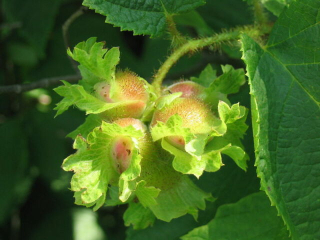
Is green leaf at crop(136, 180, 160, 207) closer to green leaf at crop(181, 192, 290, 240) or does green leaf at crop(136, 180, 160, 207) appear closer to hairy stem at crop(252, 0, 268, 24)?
green leaf at crop(181, 192, 290, 240)

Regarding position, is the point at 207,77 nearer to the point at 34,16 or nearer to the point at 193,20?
the point at 193,20

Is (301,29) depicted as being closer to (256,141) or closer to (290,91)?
(290,91)

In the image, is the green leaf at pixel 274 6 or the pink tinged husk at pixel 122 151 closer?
the pink tinged husk at pixel 122 151

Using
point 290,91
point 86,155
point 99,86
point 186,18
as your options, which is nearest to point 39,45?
point 186,18

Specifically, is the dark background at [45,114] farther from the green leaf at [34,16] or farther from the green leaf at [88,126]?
the green leaf at [88,126]

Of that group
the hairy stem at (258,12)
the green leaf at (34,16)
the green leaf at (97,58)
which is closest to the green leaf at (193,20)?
the hairy stem at (258,12)

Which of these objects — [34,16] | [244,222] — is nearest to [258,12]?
[244,222]

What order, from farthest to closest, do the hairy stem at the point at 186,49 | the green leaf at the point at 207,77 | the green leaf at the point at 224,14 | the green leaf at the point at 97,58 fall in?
1. the green leaf at the point at 224,14
2. the green leaf at the point at 207,77
3. the hairy stem at the point at 186,49
4. the green leaf at the point at 97,58
